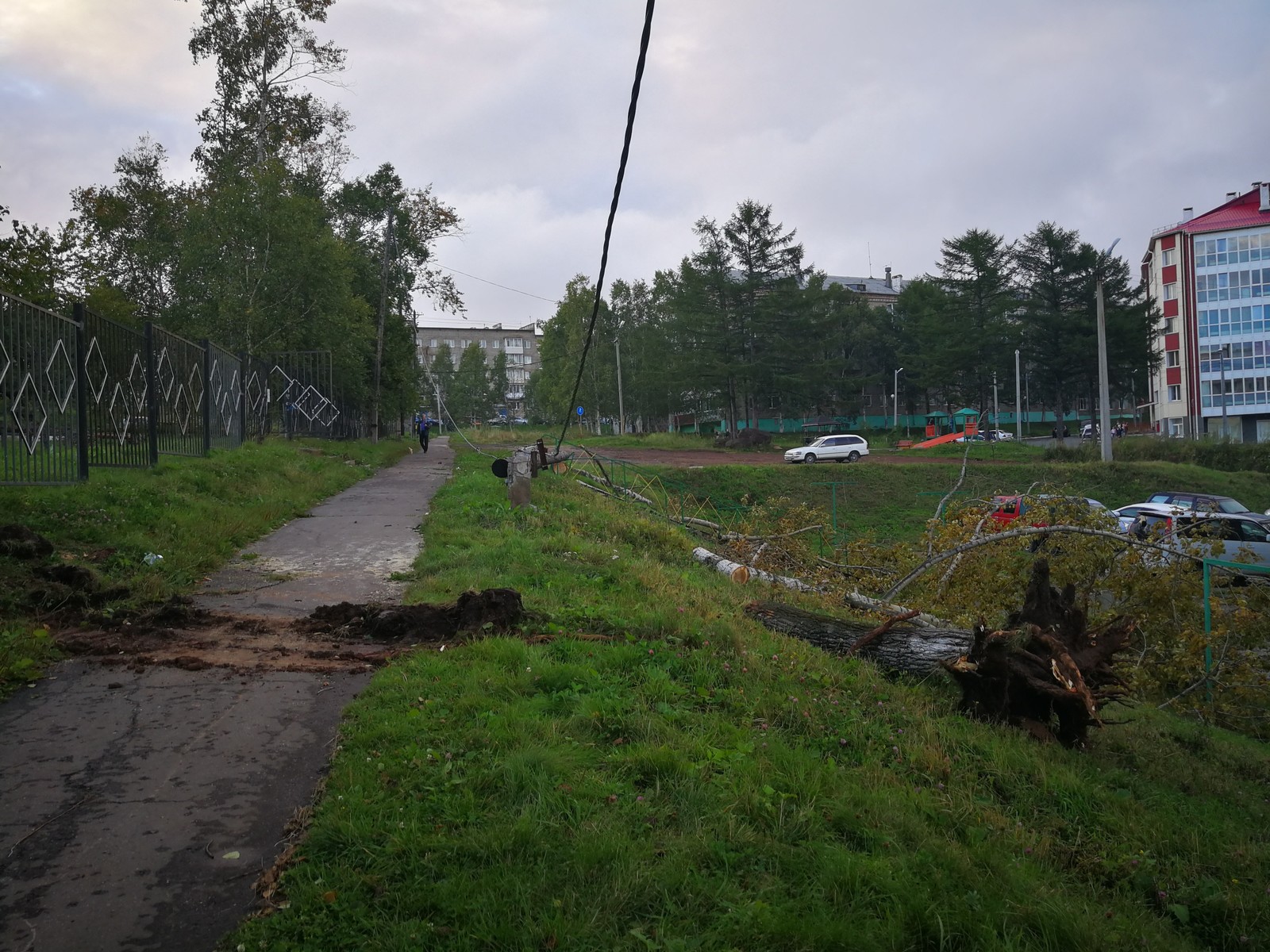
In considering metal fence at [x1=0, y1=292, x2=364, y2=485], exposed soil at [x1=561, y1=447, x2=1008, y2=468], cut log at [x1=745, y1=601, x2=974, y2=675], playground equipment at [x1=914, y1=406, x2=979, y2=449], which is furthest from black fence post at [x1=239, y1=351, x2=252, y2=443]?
playground equipment at [x1=914, y1=406, x2=979, y2=449]

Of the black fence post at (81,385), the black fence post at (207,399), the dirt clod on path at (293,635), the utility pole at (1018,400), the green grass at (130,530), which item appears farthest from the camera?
the utility pole at (1018,400)

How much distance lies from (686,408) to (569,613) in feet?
217

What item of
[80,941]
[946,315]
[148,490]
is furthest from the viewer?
[946,315]

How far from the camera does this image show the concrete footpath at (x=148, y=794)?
10.2 ft

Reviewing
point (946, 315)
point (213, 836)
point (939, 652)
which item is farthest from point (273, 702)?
point (946, 315)

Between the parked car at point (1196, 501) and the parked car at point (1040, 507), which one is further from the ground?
the parked car at point (1040, 507)

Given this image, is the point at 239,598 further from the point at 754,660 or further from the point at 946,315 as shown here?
the point at 946,315

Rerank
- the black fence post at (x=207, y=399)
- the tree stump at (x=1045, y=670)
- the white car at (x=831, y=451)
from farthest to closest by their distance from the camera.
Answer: the white car at (x=831, y=451)
the black fence post at (x=207, y=399)
the tree stump at (x=1045, y=670)

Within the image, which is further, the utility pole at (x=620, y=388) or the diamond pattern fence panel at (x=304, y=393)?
the utility pole at (x=620, y=388)

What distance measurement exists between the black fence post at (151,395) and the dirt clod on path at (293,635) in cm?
626

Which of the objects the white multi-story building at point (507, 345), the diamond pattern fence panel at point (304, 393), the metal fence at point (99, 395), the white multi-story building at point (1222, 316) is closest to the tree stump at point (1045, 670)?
the metal fence at point (99, 395)

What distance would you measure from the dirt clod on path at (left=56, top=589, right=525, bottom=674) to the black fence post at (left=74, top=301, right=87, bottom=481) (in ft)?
13.3

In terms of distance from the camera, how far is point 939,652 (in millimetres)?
7148

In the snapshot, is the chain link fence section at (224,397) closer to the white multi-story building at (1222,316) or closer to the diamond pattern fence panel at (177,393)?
the diamond pattern fence panel at (177,393)
